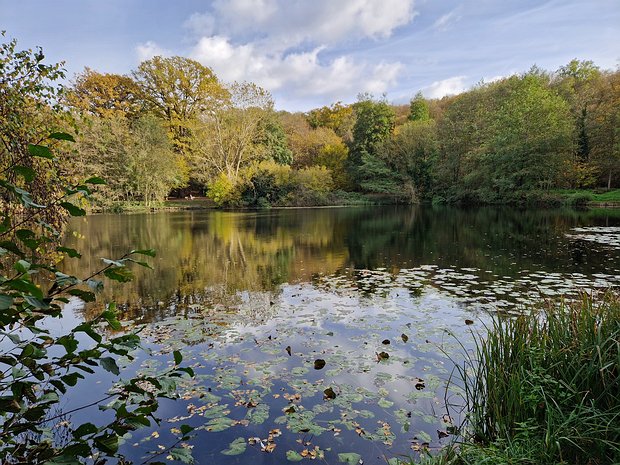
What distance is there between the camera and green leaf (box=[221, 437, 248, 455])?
3.45m

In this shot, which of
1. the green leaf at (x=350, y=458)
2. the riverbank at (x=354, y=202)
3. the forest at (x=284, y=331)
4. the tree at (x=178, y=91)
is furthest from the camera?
the tree at (x=178, y=91)

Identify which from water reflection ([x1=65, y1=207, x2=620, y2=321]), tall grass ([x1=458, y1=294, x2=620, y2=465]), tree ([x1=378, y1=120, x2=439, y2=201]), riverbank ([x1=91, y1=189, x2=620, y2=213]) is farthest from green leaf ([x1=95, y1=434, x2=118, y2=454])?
tree ([x1=378, y1=120, x2=439, y2=201])

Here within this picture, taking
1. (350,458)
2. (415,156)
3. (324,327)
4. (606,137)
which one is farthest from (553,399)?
(415,156)

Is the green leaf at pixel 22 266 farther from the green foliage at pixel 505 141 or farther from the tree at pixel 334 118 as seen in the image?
the tree at pixel 334 118

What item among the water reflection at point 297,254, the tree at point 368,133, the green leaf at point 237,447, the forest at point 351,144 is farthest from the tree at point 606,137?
the green leaf at point 237,447

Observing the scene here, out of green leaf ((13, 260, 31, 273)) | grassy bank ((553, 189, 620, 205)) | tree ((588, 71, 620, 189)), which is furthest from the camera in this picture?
tree ((588, 71, 620, 189))

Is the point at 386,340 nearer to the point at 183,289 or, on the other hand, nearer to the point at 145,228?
the point at 183,289

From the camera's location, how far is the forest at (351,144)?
109ft

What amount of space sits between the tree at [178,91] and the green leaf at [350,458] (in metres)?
44.2

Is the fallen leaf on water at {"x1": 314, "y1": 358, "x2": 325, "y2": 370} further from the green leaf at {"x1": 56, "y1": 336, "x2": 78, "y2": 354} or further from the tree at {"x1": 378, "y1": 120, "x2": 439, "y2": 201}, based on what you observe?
the tree at {"x1": 378, "y1": 120, "x2": 439, "y2": 201}

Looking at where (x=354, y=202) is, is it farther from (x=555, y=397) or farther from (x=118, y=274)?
(x=118, y=274)

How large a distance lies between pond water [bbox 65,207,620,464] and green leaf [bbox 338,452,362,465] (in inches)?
0.5

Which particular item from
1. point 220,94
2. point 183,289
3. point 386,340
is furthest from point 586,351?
point 220,94

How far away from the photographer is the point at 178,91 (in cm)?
4584
